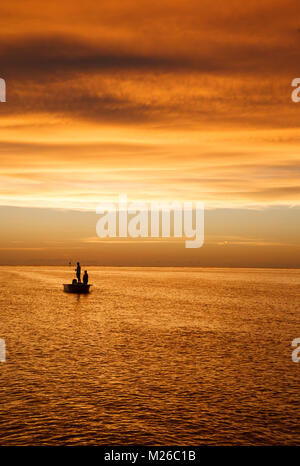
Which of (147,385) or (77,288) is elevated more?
(77,288)

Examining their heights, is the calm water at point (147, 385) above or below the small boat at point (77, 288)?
below

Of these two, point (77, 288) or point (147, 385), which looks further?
point (77, 288)

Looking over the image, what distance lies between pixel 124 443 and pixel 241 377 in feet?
36.2

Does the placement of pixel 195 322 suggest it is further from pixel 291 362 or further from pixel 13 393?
pixel 13 393

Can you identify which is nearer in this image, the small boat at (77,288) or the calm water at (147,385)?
the calm water at (147,385)

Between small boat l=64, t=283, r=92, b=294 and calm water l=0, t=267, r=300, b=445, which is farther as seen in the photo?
small boat l=64, t=283, r=92, b=294

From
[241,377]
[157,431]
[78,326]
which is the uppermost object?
[78,326]

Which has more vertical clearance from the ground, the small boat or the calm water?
the small boat
